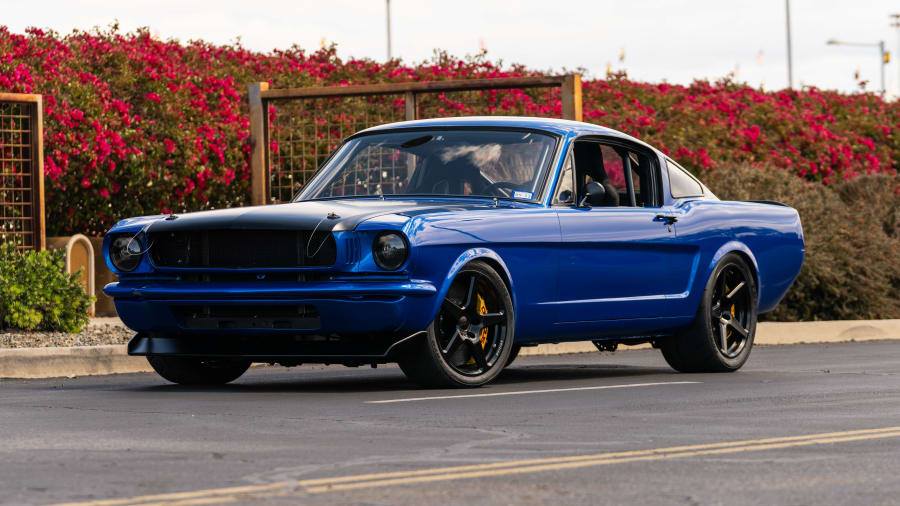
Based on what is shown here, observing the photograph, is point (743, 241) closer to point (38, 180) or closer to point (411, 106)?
point (411, 106)

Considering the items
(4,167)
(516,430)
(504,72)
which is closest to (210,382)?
(516,430)

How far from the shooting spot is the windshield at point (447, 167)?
1055 centimetres

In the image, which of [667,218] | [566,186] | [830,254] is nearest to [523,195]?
[566,186]

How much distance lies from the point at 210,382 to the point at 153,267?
1.17m

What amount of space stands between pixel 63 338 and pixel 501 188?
4.46 meters

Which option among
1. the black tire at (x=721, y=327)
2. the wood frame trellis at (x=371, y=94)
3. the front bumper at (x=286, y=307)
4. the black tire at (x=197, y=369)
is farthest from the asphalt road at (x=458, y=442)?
the wood frame trellis at (x=371, y=94)

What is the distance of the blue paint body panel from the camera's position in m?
9.30

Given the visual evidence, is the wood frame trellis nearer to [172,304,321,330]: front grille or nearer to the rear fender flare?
the rear fender flare

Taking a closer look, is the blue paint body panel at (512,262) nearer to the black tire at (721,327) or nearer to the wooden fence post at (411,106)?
the black tire at (721,327)

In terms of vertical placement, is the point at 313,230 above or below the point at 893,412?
above

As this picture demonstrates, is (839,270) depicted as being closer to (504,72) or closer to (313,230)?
(504,72)

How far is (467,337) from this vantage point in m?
9.79

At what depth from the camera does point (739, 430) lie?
7.67m

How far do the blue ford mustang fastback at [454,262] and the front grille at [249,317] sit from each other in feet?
0.04
